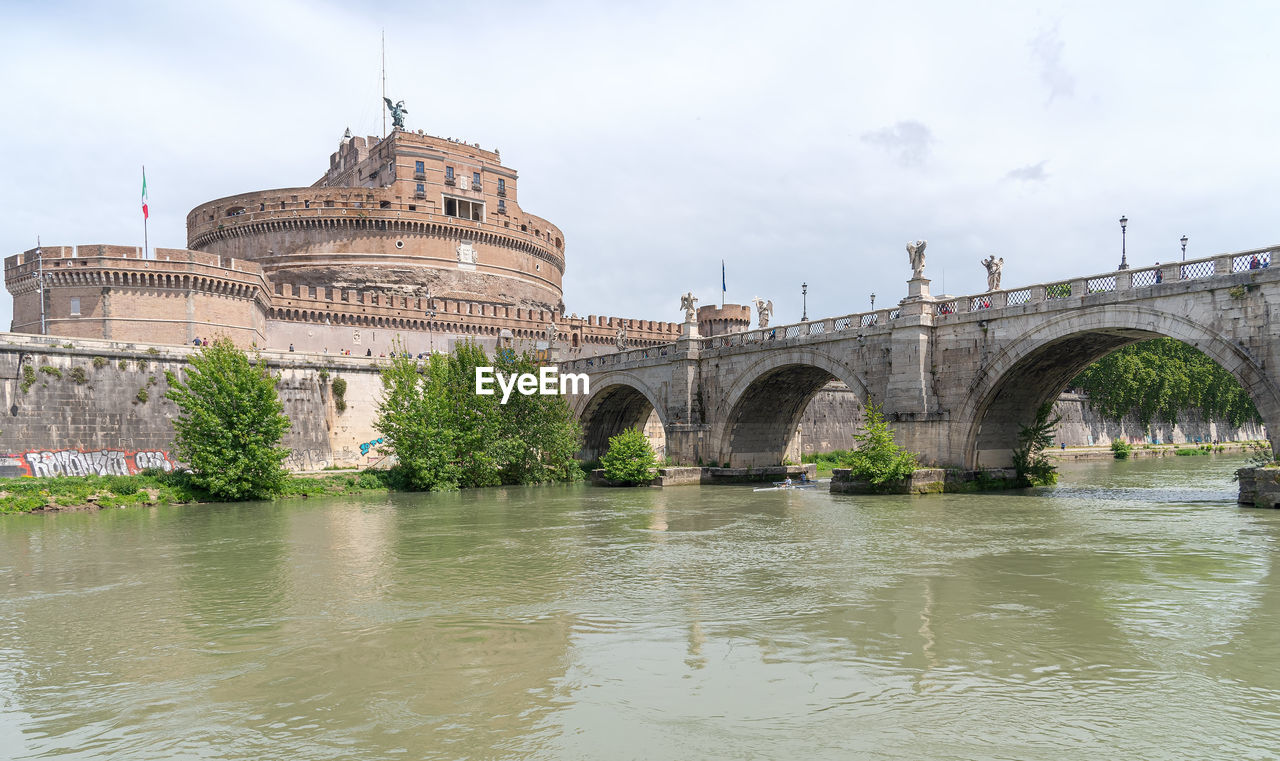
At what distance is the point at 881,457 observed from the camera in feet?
84.3

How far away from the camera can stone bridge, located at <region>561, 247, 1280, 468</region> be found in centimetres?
1981

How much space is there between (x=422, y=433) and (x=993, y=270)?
19523mm

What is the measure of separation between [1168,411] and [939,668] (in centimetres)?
6264

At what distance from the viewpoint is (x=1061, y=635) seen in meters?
8.95

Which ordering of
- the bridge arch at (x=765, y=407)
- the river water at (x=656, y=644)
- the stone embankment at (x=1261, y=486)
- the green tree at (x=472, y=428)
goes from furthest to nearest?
the green tree at (x=472, y=428) < the bridge arch at (x=765, y=407) < the stone embankment at (x=1261, y=486) < the river water at (x=656, y=644)

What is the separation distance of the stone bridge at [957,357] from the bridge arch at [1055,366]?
1.4 inches

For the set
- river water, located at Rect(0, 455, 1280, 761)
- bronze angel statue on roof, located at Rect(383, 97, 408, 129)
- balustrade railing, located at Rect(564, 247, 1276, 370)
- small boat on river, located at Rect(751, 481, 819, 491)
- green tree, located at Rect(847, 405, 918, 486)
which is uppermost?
bronze angel statue on roof, located at Rect(383, 97, 408, 129)

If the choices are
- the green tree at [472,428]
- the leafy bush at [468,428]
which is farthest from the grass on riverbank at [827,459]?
the green tree at [472,428]

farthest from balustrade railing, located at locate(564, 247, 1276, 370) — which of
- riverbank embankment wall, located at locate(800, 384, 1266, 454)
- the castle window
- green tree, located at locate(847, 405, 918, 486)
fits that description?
the castle window

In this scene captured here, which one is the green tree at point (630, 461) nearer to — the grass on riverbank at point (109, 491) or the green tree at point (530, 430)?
the green tree at point (530, 430)

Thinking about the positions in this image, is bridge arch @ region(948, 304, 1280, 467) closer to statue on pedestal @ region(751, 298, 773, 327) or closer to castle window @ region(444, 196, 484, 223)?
statue on pedestal @ region(751, 298, 773, 327)

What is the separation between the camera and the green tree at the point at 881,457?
25406 millimetres

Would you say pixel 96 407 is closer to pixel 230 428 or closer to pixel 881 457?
pixel 230 428

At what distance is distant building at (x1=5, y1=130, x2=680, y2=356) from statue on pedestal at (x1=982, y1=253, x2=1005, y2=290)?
30.9 metres
